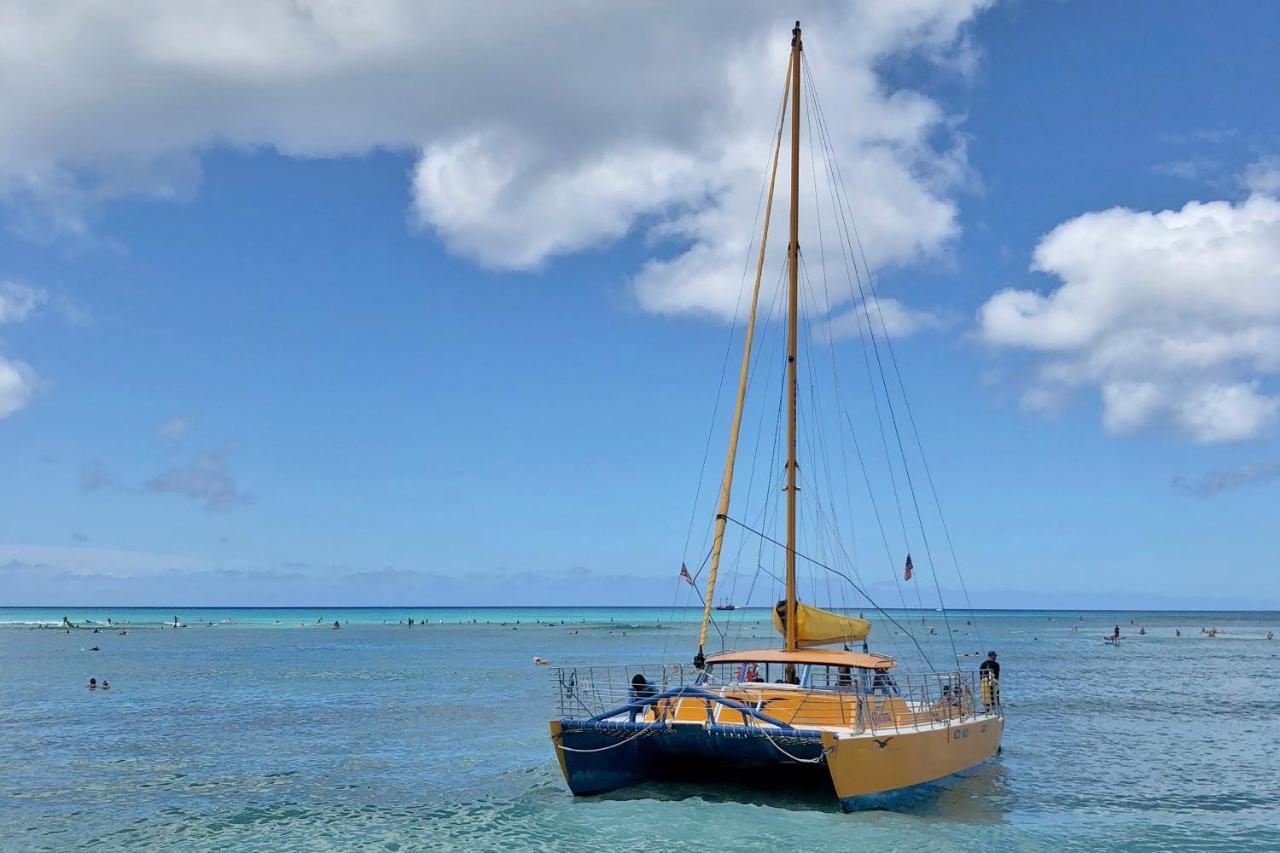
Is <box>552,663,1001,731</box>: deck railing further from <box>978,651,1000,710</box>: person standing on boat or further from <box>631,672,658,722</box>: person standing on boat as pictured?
<box>978,651,1000,710</box>: person standing on boat

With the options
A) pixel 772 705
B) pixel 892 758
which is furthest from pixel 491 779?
pixel 892 758

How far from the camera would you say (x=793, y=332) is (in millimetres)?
24562

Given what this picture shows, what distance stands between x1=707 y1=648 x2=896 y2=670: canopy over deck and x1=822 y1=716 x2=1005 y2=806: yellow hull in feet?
5.43

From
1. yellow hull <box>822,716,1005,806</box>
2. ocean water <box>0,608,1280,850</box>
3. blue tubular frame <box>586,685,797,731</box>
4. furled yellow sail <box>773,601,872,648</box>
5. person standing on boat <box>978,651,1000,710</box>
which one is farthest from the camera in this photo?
person standing on boat <box>978,651,1000,710</box>

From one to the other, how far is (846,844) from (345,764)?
14.6m

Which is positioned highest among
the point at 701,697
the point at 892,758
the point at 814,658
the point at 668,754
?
the point at 814,658

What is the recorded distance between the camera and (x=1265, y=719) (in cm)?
3662

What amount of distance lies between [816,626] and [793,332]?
21.7 ft

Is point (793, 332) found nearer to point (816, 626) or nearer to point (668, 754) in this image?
point (816, 626)

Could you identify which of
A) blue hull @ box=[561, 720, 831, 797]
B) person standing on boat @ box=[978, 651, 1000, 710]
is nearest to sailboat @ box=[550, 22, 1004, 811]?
blue hull @ box=[561, 720, 831, 797]

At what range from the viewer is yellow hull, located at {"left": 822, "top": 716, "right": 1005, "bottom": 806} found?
59.6ft

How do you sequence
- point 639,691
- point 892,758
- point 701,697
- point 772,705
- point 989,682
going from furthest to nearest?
1. point 989,682
2. point 639,691
3. point 772,705
4. point 701,697
5. point 892,758

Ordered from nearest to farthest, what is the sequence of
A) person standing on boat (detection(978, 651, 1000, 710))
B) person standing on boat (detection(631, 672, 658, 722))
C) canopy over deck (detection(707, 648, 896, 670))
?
1. person standing on boat (detection(631, 672, 658, 722))
2. canopy over deck (detection(707, 648, 896, 670))
3. person standing on boat (detection(978, 651, 1000, 710))

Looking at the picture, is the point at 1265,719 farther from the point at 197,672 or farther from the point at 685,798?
the point at 197,672
